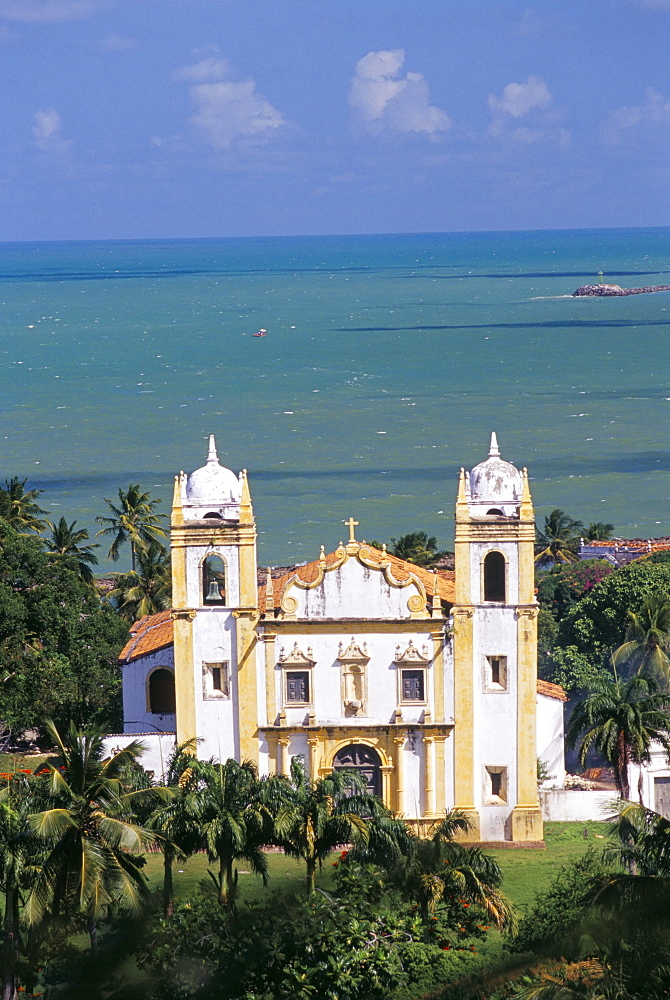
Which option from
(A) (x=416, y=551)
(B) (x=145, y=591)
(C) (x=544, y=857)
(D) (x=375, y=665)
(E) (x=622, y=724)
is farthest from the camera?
(A) (x=416, y=551)

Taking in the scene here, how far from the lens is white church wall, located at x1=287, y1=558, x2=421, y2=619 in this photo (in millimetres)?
43969

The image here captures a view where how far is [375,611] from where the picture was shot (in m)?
44.1

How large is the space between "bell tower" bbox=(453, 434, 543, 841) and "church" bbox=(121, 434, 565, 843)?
1.4 inches

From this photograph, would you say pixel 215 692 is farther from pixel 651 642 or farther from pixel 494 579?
pixel 651 642

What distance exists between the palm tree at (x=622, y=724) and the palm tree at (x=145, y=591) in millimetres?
21780

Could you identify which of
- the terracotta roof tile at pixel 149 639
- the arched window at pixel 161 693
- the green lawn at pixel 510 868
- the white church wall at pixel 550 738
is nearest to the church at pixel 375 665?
the green lawn at pixel 510 868

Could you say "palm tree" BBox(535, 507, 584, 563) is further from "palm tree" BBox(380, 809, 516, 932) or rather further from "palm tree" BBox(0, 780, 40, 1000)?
"palm tree" BBox(0, 780, 40, 1000)

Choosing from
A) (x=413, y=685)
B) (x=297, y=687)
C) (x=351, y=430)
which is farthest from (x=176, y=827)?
(x=351, y=430)

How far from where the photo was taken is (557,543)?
76.8 metres

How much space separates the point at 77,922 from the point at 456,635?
13272 mm

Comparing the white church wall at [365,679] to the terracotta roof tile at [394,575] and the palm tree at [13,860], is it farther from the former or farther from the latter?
the palm tree at [13,860]

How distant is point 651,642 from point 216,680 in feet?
41.9

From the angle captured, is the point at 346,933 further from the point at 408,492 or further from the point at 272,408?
the point at 272,408

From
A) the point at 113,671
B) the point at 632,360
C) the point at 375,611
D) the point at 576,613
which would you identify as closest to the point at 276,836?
the point at 375,611
